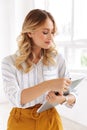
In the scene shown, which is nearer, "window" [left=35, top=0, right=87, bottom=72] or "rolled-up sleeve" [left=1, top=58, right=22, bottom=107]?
"rolled-up sleeve" [left=1, top=58, right=22, bottom=107]

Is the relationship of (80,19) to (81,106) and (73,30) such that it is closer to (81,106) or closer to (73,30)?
(73,30)

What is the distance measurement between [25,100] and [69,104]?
26cm

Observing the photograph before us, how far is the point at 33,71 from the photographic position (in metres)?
1.44

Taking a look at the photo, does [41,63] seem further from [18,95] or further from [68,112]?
[68,112]

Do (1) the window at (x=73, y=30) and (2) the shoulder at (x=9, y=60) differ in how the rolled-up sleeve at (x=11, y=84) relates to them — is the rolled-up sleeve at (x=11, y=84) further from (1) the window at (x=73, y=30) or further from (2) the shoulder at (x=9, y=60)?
(1) the window at (x=73, y=30)

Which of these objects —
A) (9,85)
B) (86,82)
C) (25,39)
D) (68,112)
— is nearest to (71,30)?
(86,82)

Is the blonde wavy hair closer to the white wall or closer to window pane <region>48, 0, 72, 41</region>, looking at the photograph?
the white wall

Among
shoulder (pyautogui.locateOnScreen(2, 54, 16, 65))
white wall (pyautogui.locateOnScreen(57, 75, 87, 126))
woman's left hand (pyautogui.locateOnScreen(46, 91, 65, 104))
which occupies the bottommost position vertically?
white wall (pyautogui.locateOnScreen(57, 75, 87, 126))

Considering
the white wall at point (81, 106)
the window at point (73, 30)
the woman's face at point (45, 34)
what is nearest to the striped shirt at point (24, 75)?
the woman's face at point (45, 34)

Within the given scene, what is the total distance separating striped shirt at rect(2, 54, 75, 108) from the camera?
1.35m

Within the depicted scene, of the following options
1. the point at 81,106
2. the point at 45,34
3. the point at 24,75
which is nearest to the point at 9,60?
the point at 24,75

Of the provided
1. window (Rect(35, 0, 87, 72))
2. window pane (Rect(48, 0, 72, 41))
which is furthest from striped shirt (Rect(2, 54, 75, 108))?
window pane (Rect(48, 0, 72, 41))

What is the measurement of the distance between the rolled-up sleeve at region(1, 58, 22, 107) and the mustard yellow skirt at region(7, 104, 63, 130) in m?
0.08

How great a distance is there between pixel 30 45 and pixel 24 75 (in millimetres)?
183
